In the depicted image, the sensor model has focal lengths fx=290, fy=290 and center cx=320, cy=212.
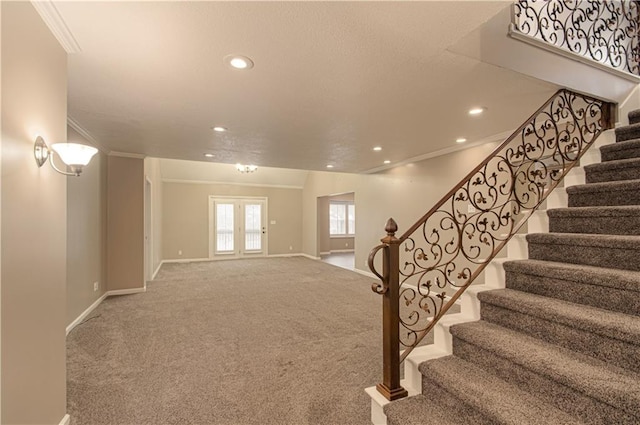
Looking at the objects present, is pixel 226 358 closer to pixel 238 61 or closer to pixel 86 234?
pixel 238 61

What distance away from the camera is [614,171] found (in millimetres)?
2453

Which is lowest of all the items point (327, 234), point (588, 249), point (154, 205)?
point (327, 234)

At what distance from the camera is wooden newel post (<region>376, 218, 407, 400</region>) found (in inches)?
73.8

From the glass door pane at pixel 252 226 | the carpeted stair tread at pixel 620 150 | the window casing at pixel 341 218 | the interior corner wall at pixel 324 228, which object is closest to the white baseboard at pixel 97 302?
the glass door pane at pixel 252 226

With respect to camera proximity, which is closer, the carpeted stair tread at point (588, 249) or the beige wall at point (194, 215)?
the carpeted stair tread at point (588, 249)

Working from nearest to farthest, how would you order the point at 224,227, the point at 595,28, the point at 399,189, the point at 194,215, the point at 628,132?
the point at 628,132, the point at 595,28, the point at 399,189, the point at 194,215, the point at 224,227

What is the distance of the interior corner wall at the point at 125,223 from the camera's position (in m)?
5.04

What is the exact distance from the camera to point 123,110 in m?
3.04

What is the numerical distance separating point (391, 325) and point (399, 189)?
439 cm

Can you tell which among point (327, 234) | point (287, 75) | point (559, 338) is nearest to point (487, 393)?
point (559, 338)

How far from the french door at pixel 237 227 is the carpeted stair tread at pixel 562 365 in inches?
343

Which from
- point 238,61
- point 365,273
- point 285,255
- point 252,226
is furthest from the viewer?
point 285,255

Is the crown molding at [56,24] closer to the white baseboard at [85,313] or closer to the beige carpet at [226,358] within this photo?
the beige carpet at [226,358]

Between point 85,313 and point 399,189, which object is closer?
point 85,313
